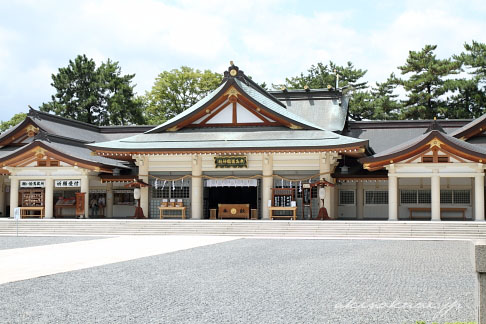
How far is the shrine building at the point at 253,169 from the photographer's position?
27.5 m

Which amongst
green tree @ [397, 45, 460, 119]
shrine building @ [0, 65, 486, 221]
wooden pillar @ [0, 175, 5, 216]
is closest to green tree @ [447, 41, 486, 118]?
green tree @ [397, 45, 460, 119]

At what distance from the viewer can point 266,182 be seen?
29.1 metres

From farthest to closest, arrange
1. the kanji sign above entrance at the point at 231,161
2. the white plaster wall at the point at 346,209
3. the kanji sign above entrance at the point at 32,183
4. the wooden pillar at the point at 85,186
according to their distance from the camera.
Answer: the white plaster wall at the point at 346,209, the kanji sign above entrance at the point at 32,183, the wooden pillar at the point at 85,186, the kanji sign above entrance at the point at 231,161

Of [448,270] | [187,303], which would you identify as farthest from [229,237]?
[187,303]

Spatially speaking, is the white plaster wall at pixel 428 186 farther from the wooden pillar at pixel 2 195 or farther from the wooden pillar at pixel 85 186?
the wooden pillar at pixel 2 195

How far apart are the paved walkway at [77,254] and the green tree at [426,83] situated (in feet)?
111

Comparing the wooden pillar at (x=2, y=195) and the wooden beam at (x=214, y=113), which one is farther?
the wooden pillar at (x=2, y=195)

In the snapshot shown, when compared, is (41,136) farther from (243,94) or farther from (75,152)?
(243,94)

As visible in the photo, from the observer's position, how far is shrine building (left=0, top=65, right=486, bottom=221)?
27500mm

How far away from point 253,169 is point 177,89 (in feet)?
95.7

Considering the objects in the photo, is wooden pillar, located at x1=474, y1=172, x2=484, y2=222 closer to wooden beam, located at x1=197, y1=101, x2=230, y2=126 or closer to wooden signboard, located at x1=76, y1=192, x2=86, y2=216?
wooden beam, located at x1=197, y1=101, x2=230, y2=126

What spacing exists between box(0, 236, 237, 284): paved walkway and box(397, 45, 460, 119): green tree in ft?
111

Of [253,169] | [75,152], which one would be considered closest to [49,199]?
[75,152]

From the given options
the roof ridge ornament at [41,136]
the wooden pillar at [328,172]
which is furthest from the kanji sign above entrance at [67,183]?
the wooden pillar at [328,172]
